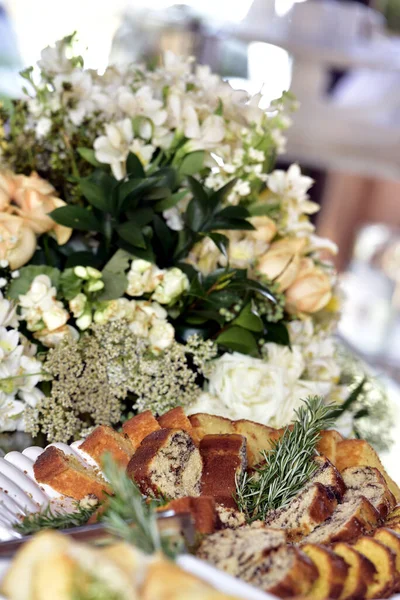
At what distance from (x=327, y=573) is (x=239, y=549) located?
0.10 metres

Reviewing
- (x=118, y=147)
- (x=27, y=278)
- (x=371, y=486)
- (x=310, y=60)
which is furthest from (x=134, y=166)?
(x=310, y=60)

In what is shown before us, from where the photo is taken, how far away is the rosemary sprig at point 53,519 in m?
0.89

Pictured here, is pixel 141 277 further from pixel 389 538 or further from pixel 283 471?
pixel 389 538

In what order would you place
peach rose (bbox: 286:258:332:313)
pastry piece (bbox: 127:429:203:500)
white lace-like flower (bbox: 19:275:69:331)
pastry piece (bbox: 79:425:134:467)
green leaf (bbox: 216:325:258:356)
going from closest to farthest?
pastry piece (bbox: 127:429:203:500) → pastry piece (bbox: 79:425:134:467) → white lace-like flower (bbox: 19:275:69:331) → green leaf (bbox: 216:325:258:356) → peach rose (bbox: 286:258:332:313)

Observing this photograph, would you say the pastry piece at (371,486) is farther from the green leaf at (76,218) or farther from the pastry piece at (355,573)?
the green leaf at (76,218)

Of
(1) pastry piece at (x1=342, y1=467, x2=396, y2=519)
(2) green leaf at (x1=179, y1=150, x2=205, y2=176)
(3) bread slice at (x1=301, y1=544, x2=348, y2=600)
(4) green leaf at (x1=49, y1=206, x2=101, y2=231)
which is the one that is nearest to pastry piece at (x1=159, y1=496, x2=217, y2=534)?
(3) bread slice at (x1=301, y1=544, x2=348, y2=600)

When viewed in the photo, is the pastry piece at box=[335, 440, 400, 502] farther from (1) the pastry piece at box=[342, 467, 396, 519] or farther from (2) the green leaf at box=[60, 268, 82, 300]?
(2) the green leaf at box=[60, 268, 82, 300]

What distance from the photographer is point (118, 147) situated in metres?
1.51

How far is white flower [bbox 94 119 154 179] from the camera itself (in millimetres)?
1491

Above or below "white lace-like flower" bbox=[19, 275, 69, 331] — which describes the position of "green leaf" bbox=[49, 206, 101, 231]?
above

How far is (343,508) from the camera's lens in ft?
3.26

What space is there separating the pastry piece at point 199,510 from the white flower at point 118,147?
2.79 ft

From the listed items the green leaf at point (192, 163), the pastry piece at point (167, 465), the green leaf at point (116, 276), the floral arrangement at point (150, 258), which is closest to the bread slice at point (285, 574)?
the pastry piece at point (167, 465)

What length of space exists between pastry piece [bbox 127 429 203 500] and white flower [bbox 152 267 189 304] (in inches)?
16.2
